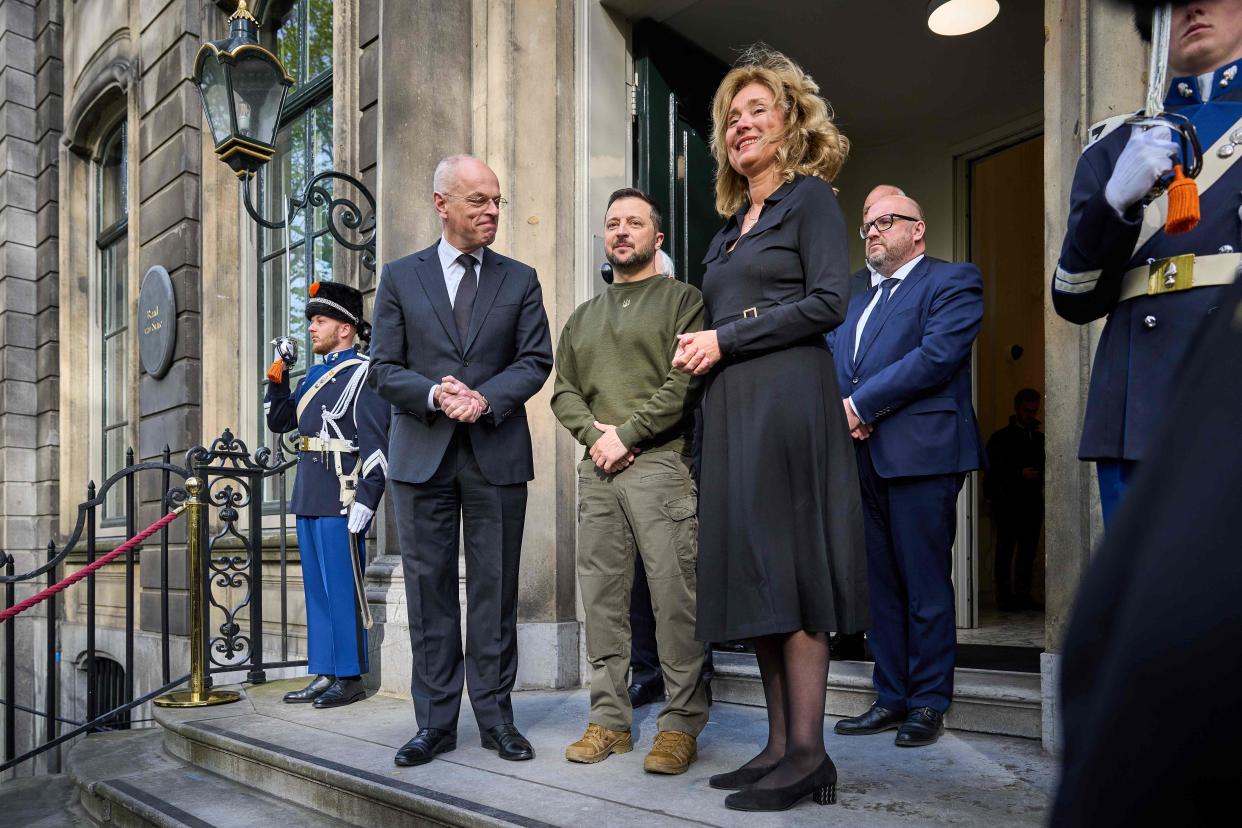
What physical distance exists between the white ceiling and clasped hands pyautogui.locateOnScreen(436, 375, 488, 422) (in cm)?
302

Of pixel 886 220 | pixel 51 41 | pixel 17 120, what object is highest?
pixel 51 41

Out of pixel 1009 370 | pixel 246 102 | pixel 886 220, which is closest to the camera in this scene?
pixel 886 220

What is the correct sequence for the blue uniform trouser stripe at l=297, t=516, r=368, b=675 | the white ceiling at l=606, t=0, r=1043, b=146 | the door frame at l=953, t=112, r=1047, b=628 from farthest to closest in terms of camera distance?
the door frame at l=953, t=112, r=1047, b=628
the white ceiling at l=606, t=0, r=1043, b=146
the blue uniform trouser stripe at l=297, t=516, r=368, b=675

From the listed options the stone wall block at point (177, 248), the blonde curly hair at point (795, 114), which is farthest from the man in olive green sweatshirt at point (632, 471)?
the stone wall block at point (177, 248)

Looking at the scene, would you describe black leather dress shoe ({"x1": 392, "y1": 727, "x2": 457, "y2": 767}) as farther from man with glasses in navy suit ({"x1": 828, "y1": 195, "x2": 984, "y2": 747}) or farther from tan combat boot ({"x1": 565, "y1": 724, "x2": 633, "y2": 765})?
man with glasses in navy suit ({"x1": 828, "y1": 195, "x2": 984, "y2": 747})

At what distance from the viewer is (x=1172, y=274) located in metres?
2.08

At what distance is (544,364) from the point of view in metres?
3.71

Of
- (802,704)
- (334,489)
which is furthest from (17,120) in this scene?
(802,704)

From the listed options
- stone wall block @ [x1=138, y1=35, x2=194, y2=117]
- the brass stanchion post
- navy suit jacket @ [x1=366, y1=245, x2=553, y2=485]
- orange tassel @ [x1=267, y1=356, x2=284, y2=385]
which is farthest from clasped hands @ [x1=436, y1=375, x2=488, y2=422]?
stone wall block @ [x1=138, y1=35, x2=194, y2=117]

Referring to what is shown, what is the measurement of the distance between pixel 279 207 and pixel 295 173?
0.49m

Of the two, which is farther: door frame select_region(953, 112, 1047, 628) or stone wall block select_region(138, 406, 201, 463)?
stone wall block select_region(138, 406, 201, 463)

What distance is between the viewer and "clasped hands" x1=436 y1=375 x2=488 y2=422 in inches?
133

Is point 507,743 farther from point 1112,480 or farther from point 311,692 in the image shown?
point 1112,480

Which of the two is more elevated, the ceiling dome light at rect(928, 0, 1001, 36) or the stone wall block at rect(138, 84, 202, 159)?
the stone wall block at rect(138, 84, 202, 159)
